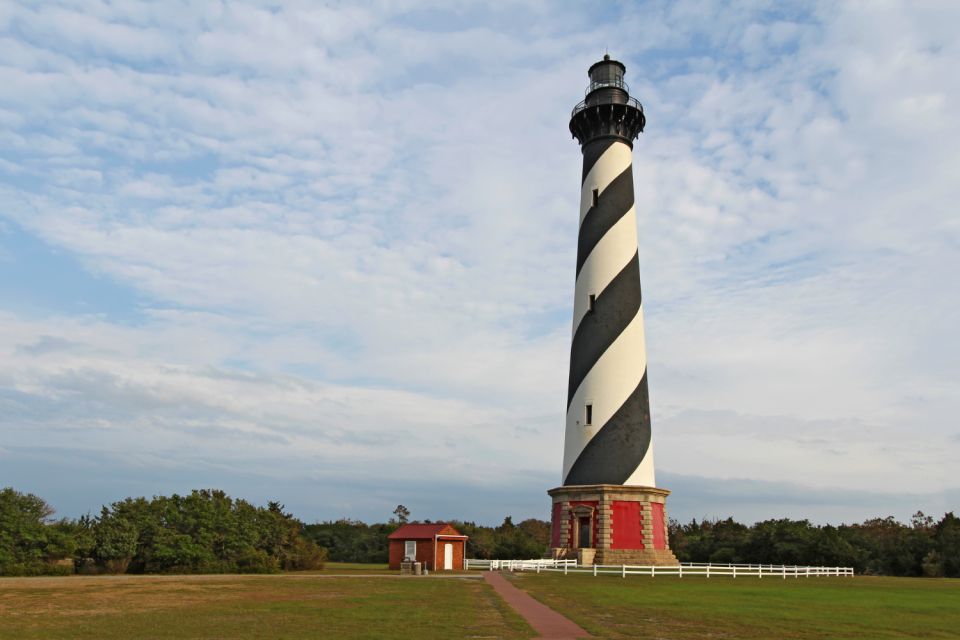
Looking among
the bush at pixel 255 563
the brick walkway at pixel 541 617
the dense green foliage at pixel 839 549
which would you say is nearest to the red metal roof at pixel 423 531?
the bush at pixel 255 563

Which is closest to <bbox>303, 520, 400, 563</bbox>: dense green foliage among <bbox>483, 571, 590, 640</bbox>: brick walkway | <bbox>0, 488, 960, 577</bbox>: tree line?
<bbox>0, 488, 960, 577</bbox>: tree line

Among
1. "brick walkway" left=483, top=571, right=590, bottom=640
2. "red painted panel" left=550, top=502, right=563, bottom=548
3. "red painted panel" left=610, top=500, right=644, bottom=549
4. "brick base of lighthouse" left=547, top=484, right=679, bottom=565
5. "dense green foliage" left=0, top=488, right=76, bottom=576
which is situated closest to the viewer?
"brick walkway" left=483, top=571, right=590, bottom=640

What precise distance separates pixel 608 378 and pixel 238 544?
18109 mm

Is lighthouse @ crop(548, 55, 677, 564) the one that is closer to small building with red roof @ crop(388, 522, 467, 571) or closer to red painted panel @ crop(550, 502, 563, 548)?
red painted panel @ crop(550, 502, 563, 548)

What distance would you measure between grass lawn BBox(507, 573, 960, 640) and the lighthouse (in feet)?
16.9

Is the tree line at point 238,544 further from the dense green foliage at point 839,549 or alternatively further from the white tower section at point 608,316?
the white tower section at point 608,316

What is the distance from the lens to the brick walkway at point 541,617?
12.6 metres

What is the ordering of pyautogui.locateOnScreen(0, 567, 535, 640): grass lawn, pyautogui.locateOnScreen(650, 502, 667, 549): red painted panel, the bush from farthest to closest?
1. the bush
2. pyautogui.locateOnScreen(650, 502, 667, 549): red painted panel
3. pyautogui.locateOnScreen(0, 567, 535, 640): grass lawn

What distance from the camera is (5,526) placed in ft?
99.6

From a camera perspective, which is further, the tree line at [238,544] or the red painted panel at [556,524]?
the red painted panel at [556,524]

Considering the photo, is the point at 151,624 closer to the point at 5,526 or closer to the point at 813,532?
the point at 5,526

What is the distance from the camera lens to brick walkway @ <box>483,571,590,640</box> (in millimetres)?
12648

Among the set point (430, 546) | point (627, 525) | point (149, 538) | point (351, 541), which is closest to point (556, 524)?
point (627, 525)

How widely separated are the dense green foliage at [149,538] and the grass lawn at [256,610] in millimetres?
5965
